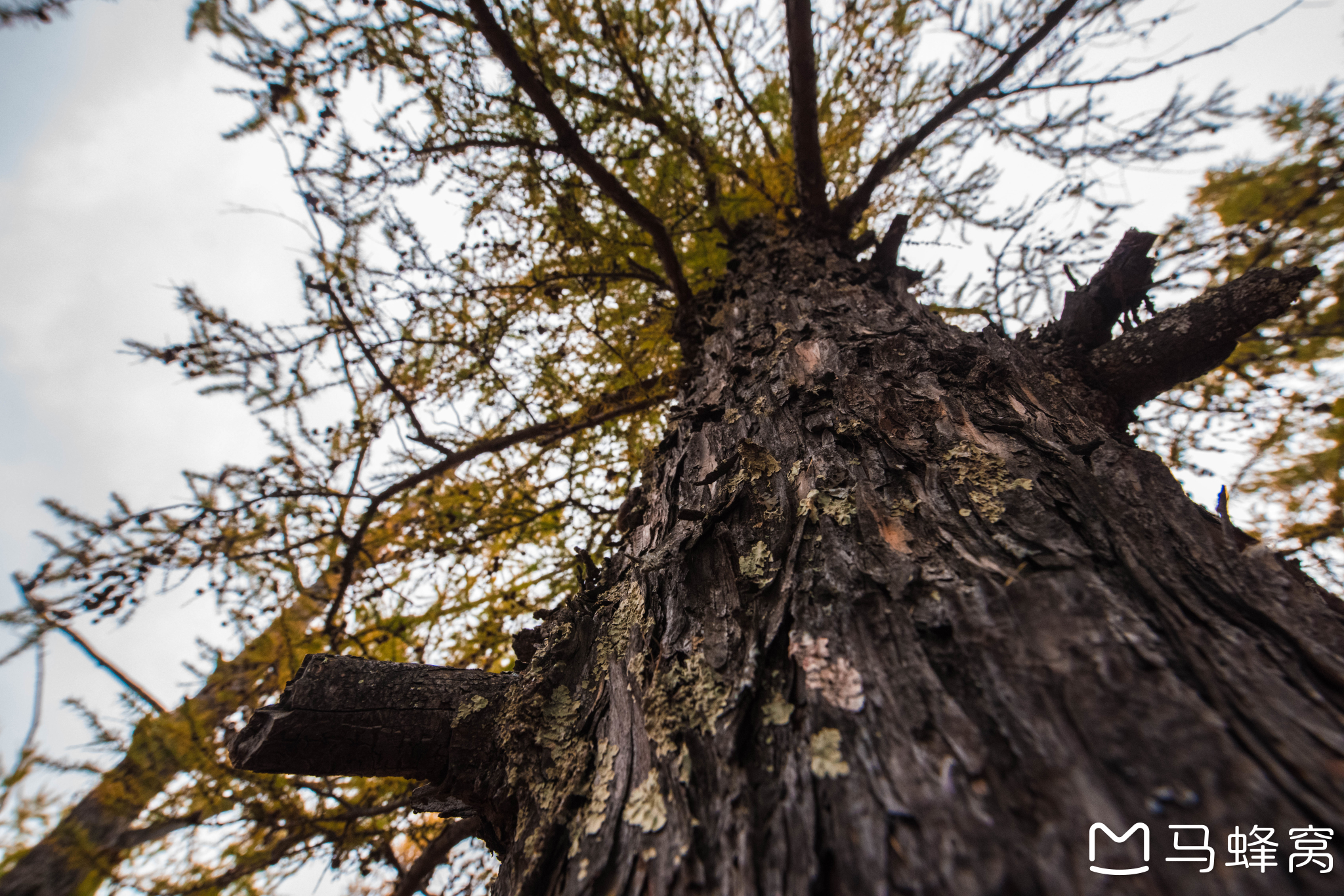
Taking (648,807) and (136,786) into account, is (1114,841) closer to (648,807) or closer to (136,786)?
(648,807)

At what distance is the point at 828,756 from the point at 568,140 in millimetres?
2820

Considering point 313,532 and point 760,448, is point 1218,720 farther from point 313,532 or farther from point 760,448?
point 313,532

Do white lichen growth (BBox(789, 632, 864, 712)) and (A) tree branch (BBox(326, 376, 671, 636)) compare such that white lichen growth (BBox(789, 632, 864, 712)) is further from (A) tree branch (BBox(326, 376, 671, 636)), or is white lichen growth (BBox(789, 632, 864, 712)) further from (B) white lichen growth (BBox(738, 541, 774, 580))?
(A) tree branch (BBox(326, 376, 671, 636))

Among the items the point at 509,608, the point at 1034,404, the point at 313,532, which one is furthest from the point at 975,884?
the point at 313,532

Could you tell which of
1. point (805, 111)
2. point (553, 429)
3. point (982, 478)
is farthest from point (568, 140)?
point (982, 478)

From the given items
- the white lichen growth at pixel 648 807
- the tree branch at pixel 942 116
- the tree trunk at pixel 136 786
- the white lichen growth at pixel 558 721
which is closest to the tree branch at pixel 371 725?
the white lichen growth at pixel 558 721

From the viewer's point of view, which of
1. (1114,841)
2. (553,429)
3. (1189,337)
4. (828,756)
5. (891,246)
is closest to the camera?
(1114,841)

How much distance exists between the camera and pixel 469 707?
43.1 inches

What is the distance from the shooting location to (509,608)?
299 cm

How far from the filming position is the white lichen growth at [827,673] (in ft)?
2.36

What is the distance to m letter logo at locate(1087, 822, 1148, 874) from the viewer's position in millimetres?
480

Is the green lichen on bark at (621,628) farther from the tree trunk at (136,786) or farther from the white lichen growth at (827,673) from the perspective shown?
the tree trunk at (136,786)

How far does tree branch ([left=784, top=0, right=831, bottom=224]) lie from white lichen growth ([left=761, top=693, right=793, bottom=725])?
2991mm

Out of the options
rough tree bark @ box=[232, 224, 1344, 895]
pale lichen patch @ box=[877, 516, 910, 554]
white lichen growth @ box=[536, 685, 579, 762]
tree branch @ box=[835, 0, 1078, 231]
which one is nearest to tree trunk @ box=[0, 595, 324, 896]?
rough tree bark @ box=[232, 224, 1344, 895]
